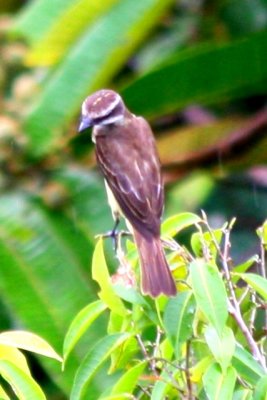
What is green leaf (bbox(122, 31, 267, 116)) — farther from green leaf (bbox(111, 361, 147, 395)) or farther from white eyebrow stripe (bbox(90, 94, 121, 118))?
green leaf (bbox(111, 361, 147, 395))

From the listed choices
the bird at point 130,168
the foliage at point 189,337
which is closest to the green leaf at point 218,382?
the foliage at point 189,337

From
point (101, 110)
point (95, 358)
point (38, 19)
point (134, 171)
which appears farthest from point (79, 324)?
point (38, 19)

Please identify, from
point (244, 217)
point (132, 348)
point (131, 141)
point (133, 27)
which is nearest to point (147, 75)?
point (133, 27)

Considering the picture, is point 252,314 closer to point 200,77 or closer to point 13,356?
point 13,356

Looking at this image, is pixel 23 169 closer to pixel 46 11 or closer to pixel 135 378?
pixel 46 11

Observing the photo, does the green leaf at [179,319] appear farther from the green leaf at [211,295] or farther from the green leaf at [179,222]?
the green leaf at [179,222]

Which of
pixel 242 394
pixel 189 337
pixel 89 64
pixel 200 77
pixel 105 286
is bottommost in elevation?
pixel 200 77

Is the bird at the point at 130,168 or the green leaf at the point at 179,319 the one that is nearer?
the green leaf at the point at 179,319
